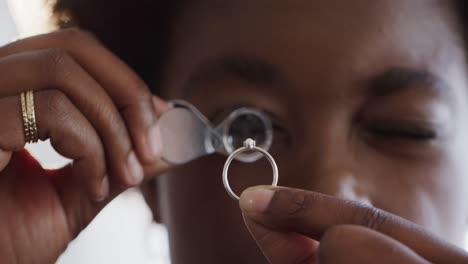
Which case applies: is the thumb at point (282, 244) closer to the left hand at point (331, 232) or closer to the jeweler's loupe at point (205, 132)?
the left hand at point (331, 232)

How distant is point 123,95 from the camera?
2.65 ft

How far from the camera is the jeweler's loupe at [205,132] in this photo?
0.89 metres

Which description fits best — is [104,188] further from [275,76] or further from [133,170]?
[275,76]

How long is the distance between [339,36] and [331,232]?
491mm

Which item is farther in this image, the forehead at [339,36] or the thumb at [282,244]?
the forehead at [339,36]

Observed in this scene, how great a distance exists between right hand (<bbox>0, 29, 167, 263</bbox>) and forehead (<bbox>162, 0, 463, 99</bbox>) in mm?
220

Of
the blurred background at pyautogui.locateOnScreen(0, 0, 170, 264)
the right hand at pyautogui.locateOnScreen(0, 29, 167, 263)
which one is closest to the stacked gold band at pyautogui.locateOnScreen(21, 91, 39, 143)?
the right hand at pyautogui.locateOnScreen(0, 29, 167, 263)

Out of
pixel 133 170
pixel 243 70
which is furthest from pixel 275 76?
pixel 133 170

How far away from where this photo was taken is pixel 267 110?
949 millimetres

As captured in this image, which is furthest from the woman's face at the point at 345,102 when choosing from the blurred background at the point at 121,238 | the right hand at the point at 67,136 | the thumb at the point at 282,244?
the blurred background at the point at 121,238

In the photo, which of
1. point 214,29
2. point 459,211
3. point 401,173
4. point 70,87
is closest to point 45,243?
point 70,87

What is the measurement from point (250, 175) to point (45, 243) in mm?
360

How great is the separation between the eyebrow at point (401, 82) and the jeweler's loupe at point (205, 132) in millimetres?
197

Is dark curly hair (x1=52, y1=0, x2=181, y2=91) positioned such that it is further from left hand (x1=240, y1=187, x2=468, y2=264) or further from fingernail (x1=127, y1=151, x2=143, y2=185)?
left hand (x1=240, y1=187, x2=468, y2=264)
